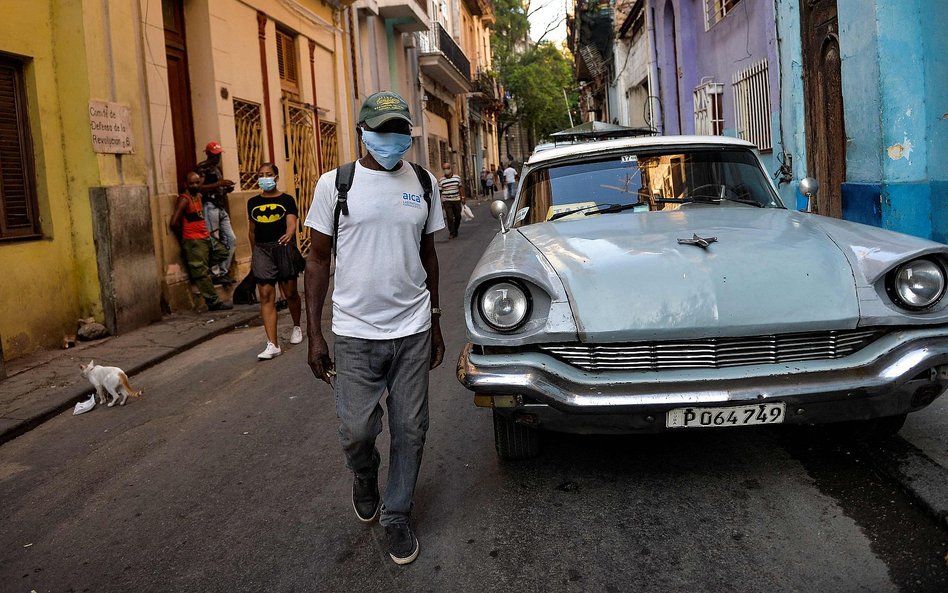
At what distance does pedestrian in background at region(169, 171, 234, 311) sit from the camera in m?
10.2

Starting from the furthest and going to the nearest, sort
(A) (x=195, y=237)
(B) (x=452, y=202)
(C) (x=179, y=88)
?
(B) (x=452, y=202) → (C) (x=179, y=88) → (A) (x=195, y=237)

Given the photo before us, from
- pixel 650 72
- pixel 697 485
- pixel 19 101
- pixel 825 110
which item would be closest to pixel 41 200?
pixel 19 101

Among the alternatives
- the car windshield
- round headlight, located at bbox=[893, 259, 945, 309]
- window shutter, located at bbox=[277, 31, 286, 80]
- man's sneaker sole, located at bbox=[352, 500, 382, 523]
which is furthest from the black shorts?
window shutter, located at bbox=[277, 31, 286, 80]

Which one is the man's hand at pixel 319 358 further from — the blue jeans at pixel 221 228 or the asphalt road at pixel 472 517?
the blue jeans at pixel 221 228

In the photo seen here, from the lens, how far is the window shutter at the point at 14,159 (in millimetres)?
8016

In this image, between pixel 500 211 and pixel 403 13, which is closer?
pixel 500 211

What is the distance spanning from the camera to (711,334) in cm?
348

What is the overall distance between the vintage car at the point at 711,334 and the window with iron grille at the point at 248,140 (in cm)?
978

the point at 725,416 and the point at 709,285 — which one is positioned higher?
the point at 709,285

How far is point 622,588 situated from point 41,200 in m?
7.46

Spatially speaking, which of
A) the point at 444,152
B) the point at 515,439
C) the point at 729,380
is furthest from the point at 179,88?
the point at 444,152

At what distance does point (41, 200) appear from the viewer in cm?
846

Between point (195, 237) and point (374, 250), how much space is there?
7628 millimetres

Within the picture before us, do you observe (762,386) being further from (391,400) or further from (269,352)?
(269,352)
